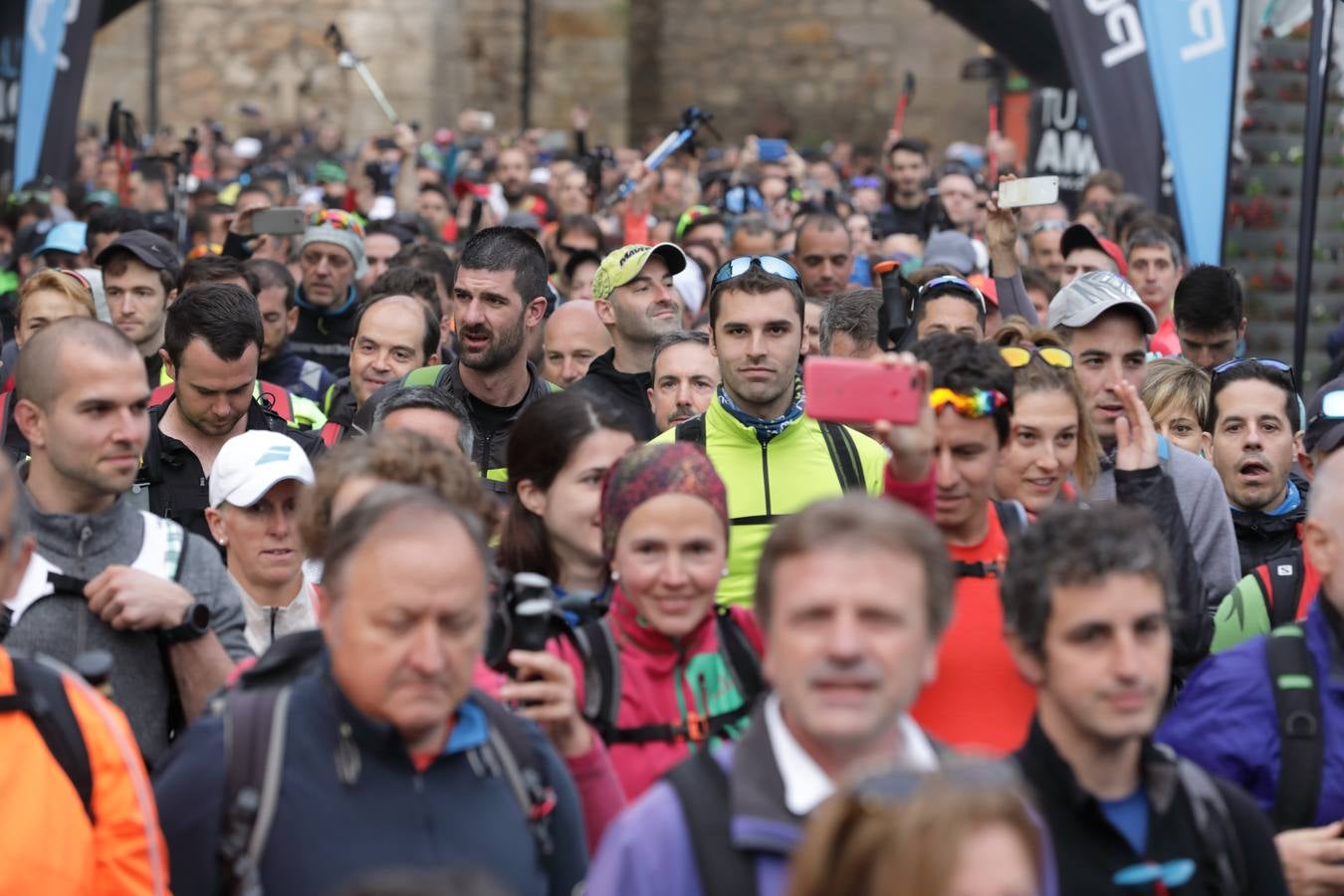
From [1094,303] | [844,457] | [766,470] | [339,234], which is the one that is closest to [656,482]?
[766,470]

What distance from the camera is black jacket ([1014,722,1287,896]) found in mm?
3178

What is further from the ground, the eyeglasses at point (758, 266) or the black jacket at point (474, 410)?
the eyeglasses at point (758, 266)

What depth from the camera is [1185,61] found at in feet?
34.2

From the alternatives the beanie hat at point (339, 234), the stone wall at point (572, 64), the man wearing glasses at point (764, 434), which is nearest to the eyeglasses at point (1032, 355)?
the man wearing glasses at point (764, 434)

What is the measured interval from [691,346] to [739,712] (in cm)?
275

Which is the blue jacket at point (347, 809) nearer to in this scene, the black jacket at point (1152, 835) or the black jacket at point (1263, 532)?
the black jacket at point (1152, 835)

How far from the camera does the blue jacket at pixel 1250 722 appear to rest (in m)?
3.70

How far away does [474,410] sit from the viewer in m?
6.49

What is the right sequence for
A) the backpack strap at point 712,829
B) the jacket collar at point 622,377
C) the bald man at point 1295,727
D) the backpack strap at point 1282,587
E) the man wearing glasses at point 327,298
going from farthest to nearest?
the man wearing glasses at point 327,298 → the jacket collar at point 622,377 → the backpack strap at point 1282,587 → the bald man at point 1295,727 → the backpack strap at point 712,829

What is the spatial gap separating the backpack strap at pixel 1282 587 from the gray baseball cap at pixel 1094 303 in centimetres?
184

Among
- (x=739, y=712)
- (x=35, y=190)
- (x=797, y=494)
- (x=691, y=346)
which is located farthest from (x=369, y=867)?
(x=35, y=190)

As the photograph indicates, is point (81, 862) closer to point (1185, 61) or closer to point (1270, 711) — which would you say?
point (1270, 711)

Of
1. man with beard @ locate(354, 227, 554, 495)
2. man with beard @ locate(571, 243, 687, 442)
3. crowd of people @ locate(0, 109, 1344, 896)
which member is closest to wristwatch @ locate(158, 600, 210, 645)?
crowd of people @ locate(0, 109, 1344, 896)

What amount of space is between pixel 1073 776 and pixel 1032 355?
1931mm
